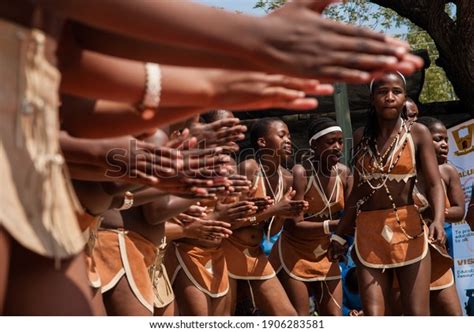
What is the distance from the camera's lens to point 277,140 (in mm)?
8195

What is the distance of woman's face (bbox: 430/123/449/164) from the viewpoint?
8688 mm

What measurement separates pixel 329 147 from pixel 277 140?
2.04 feet

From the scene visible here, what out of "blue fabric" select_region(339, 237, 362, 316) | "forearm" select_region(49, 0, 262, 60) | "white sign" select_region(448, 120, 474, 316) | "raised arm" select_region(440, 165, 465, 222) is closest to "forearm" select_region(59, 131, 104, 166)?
"forearm" select_region(49, 0, 262, 60)

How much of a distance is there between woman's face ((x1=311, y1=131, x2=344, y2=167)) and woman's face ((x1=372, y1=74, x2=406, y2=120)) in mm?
1637

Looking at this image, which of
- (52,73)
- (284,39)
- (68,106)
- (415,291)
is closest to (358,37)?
(284,39)

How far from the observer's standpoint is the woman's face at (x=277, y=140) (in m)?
8.20

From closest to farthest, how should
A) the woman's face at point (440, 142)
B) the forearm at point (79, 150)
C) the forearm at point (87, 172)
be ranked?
the forearm at point (79, 150) → the forearm at point (87, 172) → the woman's face at point (440, 142)

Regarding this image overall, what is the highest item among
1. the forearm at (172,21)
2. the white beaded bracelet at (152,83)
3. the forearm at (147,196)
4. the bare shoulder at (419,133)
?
the bare shoulder at (419,133)

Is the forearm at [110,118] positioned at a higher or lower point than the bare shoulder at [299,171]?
lower

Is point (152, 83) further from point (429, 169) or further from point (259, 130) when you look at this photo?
point (259, 130)

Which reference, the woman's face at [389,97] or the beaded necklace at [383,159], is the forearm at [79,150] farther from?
the woman's face at [389,97]

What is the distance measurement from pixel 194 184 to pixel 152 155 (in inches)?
11.9

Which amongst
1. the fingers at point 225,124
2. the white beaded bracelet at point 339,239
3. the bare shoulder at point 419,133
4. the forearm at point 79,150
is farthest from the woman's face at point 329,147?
the forearm at point 79,150

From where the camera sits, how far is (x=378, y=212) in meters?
6.83
